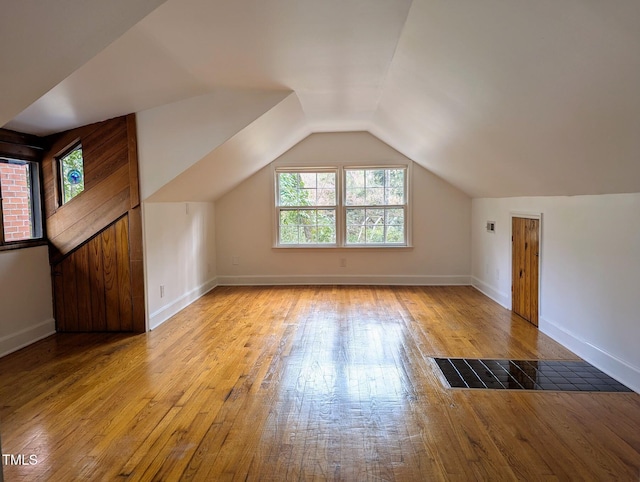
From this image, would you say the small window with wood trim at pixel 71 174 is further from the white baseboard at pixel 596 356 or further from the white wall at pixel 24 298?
the white baseboard at pixel 596 356

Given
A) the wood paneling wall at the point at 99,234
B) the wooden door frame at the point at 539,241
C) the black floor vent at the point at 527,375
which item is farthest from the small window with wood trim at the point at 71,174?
the wooden door frame at the point at 539,241

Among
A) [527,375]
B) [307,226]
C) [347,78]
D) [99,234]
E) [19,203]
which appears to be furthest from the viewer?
[307,226]

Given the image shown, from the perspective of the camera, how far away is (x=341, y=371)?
3146 mm

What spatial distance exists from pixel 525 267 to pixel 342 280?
9.22 feet

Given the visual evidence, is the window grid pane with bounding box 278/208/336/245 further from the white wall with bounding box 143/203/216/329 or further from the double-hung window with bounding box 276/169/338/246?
the white wall with bounding box 143/203/216/329

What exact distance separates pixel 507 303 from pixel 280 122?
11.2 ft

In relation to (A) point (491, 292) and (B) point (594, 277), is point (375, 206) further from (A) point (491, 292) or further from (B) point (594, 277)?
(B) point (594, 277)

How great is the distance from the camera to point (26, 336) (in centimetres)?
384

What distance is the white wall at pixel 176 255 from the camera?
4312mm

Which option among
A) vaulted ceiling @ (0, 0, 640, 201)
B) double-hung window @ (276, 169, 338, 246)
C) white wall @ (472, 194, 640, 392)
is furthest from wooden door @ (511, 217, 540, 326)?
double-hung window @ (276, 169, 338, 246)

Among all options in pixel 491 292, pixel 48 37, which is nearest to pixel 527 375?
pixel 491 292

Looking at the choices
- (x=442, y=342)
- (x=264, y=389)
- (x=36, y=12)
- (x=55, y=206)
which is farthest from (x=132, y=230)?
(x=442, y=342)

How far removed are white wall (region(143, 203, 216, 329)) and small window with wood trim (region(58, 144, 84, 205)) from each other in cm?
74

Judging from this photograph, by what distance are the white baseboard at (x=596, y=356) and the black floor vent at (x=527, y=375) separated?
1.9 inches
